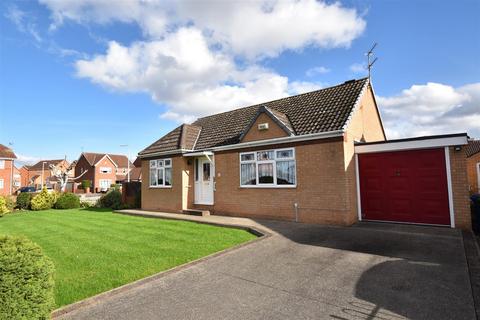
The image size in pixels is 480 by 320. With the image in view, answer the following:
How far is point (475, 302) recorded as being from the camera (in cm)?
414

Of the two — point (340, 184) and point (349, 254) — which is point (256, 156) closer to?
point (340, 184)

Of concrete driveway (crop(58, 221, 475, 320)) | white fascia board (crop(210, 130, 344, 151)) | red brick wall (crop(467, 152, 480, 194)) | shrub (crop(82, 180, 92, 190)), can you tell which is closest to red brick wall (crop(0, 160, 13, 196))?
shrub (crop(82, 180, 92, 190))

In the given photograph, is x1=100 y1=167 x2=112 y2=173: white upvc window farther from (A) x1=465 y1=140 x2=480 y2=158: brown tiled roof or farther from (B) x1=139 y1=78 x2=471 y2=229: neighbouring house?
(A) x1=465 y1=140 x2=480 y2=158: brown tiled roof

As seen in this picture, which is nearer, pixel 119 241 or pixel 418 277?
pixel 418 277

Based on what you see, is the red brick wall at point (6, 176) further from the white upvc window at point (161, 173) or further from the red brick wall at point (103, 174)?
the white upvc window at point (161, 173)

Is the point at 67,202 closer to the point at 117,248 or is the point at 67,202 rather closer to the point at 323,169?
the point at 117,248

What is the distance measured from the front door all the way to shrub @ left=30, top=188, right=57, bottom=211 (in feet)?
46.6

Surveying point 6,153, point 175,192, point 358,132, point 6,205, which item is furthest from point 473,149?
point 6,153

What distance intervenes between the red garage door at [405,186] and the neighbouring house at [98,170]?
5731 centimetres

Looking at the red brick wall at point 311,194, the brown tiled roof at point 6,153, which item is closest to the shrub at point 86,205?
the red brick wall at point 311,194

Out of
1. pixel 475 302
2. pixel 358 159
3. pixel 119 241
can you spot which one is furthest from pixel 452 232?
pixel 119 241

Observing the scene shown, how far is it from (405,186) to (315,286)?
6.96 m

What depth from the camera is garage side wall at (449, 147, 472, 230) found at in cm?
882

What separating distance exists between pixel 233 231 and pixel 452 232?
6960 millimetres
